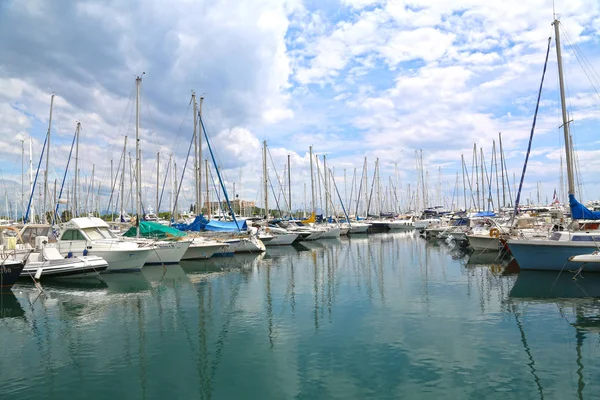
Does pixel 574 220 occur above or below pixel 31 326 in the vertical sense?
above

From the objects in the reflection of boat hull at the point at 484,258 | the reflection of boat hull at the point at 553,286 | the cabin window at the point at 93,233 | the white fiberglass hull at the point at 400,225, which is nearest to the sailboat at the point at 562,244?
the reflection of boat hull at the point at 553,286

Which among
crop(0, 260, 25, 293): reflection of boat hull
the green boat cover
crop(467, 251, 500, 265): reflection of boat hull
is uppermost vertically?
the green boat cover

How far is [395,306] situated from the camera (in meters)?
18.0

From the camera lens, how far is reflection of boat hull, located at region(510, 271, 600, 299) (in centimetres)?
1952

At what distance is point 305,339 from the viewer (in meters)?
13.6

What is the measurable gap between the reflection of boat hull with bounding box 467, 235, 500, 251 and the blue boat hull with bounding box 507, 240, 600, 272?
37.8ft

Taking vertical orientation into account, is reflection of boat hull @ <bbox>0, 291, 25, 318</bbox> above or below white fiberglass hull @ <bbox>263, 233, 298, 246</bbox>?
below

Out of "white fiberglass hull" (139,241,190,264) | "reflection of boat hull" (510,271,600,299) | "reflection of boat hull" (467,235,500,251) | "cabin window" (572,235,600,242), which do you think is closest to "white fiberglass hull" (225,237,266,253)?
"white fiberglass hull" (139,241,190,264)

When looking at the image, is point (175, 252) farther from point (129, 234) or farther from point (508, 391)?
point (508, 391)

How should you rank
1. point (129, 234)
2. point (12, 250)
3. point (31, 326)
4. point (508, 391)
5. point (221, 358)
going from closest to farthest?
point (508, 391), point (221, 358), point (31, 326), point (12, 250), point (129, 234)

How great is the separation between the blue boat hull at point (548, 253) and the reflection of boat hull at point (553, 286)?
44 cm

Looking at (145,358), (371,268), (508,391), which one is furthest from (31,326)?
(371,268)

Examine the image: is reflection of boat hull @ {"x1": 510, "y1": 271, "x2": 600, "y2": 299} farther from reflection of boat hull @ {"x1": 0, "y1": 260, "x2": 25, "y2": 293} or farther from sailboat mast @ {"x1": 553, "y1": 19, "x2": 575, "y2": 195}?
reflection of boat hull @ {"x1": 0, "y1": 260, "x2": 25, "y2": 293}

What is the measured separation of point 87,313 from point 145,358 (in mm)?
7016
